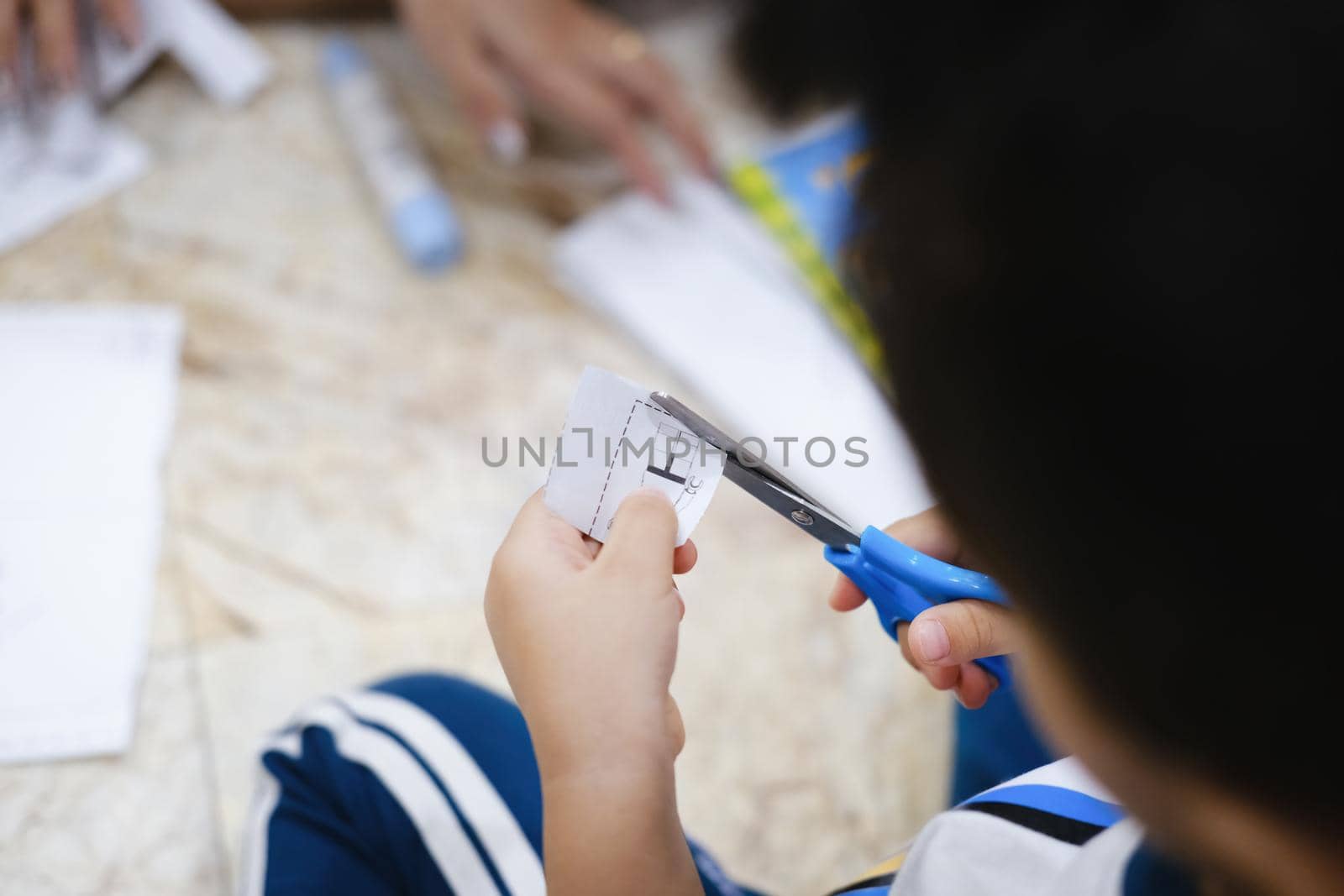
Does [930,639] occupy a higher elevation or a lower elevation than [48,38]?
higher

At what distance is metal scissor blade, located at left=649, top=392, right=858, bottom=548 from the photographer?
1.26ft

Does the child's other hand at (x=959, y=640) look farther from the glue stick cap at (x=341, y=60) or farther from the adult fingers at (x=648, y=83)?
the glue stick cap at (x=341, y=60)

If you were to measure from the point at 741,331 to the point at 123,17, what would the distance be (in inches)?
20.6

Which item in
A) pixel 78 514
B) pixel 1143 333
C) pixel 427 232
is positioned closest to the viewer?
pixel 1143 333

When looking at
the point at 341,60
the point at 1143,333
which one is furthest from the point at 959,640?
the point at 341,60

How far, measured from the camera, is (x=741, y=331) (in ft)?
2.52

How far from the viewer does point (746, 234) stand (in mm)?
810

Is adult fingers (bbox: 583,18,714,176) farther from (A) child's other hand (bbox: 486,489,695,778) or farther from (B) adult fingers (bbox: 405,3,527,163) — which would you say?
(A) child's other hand (bbox: 486,489,695,778)

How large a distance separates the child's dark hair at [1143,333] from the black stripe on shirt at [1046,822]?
0.55 ft

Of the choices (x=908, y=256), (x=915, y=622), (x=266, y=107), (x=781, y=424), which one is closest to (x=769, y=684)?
(x=781, y=424)

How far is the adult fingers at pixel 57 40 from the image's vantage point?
28.5 inches

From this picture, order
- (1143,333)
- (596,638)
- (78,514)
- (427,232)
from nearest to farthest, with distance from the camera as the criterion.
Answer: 1. (1143,333)
2. (596,638)
3. (78,514)
4. (427,232)

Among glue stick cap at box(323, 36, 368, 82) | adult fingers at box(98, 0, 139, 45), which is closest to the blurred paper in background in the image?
glue stick cap at box(323, 36, 368, 82)

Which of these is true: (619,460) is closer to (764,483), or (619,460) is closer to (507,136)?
(764,483)
